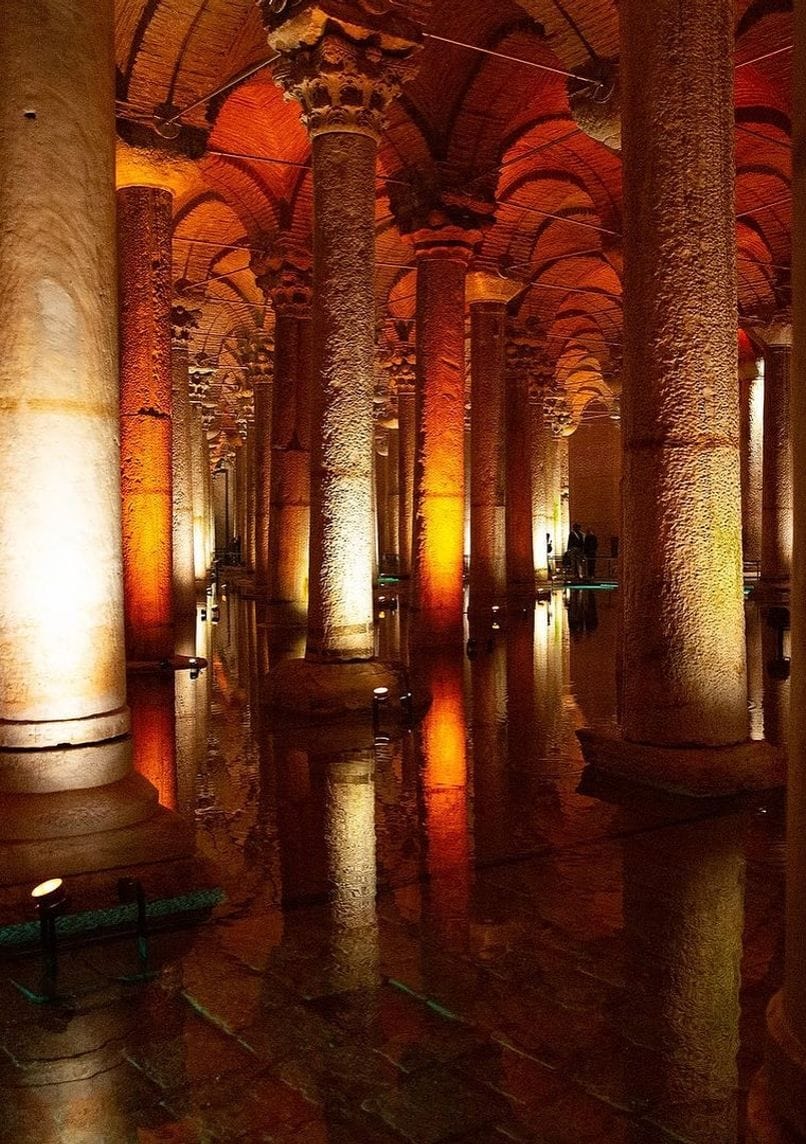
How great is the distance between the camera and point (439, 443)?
12297 millimetres

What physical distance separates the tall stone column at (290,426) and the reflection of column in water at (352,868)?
7845 millimetres

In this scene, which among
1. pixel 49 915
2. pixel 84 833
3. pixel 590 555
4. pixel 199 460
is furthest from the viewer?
pixel 590 555

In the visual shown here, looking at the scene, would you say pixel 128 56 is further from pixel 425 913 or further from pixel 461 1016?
pixel 461 1016

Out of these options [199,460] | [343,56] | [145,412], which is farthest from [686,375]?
[199,460]

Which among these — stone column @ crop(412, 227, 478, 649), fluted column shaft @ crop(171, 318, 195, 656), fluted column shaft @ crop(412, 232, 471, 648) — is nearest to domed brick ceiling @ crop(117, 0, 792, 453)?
stone column @ crop(412, 227, 478, 649)

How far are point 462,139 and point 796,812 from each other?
39.6ft

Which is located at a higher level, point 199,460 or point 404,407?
point 404,407

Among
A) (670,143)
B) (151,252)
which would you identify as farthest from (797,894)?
(151,252)

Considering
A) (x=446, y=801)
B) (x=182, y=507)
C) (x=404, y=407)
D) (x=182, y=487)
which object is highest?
(x=404, y=407)

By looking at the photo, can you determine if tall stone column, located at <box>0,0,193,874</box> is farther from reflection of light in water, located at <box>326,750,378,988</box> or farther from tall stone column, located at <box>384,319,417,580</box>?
tall stone column, located at <box>384,319,417,580</box>

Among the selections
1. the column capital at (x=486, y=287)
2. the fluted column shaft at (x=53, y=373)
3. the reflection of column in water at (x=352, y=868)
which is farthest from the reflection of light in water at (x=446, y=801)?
the column capital at (x=486, y=287)

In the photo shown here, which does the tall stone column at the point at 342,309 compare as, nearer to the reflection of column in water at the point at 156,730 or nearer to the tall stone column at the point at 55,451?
the reflection of column in water at the point at 156,730

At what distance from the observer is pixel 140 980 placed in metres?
3.53

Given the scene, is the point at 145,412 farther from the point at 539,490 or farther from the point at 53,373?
the point at 539,490
